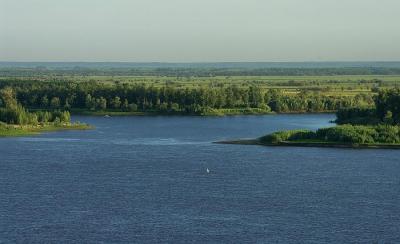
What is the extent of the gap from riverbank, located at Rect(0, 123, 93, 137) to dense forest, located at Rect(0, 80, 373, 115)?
2406 cm

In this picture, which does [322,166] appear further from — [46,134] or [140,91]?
[140,91]

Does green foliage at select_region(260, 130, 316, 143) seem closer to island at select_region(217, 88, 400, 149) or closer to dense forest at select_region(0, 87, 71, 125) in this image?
island at select_region(217, 88, 400, 149)

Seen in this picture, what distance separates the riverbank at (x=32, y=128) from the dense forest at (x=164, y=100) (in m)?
24.1

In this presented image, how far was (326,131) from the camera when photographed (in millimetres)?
77062

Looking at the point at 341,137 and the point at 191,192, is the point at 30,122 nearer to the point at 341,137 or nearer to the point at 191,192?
the point at 341,137

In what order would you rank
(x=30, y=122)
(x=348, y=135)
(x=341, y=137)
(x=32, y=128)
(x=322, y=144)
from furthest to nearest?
(x=30, y=122)
(x=32, y=128)
(x=341, y=137)
(x=348, y=135)
(x=322, y=144)

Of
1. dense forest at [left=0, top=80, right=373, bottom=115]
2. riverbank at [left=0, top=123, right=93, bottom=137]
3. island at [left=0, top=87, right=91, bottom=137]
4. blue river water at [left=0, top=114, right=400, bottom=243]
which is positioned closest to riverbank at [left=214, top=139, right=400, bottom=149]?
blue river water at [left=0, top=114, right=400, bottom=243]

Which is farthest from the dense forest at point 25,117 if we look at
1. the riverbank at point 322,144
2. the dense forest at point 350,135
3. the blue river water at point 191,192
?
the dense forest at point 350,135

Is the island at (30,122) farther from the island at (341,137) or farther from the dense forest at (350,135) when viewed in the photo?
the dense forest at (350,135)

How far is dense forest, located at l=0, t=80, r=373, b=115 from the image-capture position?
11944cm

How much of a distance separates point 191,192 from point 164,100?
7038 centimetres

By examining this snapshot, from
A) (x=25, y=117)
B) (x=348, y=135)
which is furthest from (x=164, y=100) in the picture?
(x=348, y=135)

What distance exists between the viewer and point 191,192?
2025 inches

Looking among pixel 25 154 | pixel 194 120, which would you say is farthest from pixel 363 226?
pixel 194 120
